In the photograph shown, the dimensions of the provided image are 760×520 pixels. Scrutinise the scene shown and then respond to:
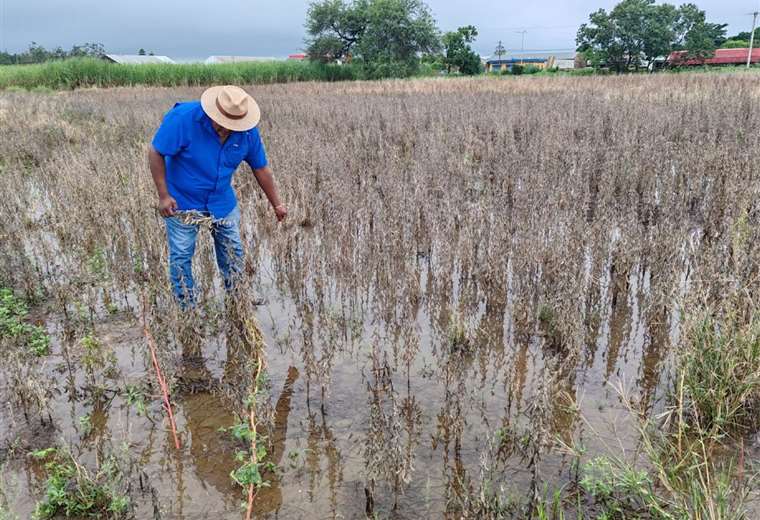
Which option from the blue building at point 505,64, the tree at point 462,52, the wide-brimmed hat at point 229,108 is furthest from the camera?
the blue building at point 505,64

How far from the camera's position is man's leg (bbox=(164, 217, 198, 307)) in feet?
11.9

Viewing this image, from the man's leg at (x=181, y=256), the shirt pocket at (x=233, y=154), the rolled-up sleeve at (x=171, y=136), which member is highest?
the rolled-up sleeve at (x=171, y=136)

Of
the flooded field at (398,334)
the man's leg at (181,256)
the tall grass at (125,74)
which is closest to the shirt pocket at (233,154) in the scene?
the man's leg at (181,256)

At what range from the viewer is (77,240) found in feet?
16.6

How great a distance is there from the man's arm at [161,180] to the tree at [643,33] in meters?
50.1

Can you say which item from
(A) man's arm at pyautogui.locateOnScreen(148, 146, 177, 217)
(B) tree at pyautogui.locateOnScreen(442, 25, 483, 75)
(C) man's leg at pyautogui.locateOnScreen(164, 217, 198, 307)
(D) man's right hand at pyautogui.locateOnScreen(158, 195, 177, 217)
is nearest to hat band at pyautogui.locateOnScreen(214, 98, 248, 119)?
(A) man's arm at pyautogui.locateOnScreen(148, 146, 177, 217)

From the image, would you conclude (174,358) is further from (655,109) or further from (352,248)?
(655,109)

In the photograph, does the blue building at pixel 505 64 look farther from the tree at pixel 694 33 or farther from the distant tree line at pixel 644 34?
the tree at pixel 694 33

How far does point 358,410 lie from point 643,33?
5093 centimetres

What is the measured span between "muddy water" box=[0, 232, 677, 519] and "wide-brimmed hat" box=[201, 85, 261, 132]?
1.34 meters

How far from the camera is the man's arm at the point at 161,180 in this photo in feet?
11.3

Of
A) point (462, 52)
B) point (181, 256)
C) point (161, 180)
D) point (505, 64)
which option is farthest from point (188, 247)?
point (505, 64)

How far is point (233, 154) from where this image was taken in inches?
141

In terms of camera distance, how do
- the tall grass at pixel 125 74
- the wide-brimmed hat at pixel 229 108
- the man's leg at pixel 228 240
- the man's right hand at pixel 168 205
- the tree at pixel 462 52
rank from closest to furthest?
1. the wide-brimmed hat at pixel 229 108
2. the man's right hand at pixel 168 205
3. the man's leg at pixel 228 240
4. the tall grass at pixel 125 74
5. the tree at pixel 462 52
